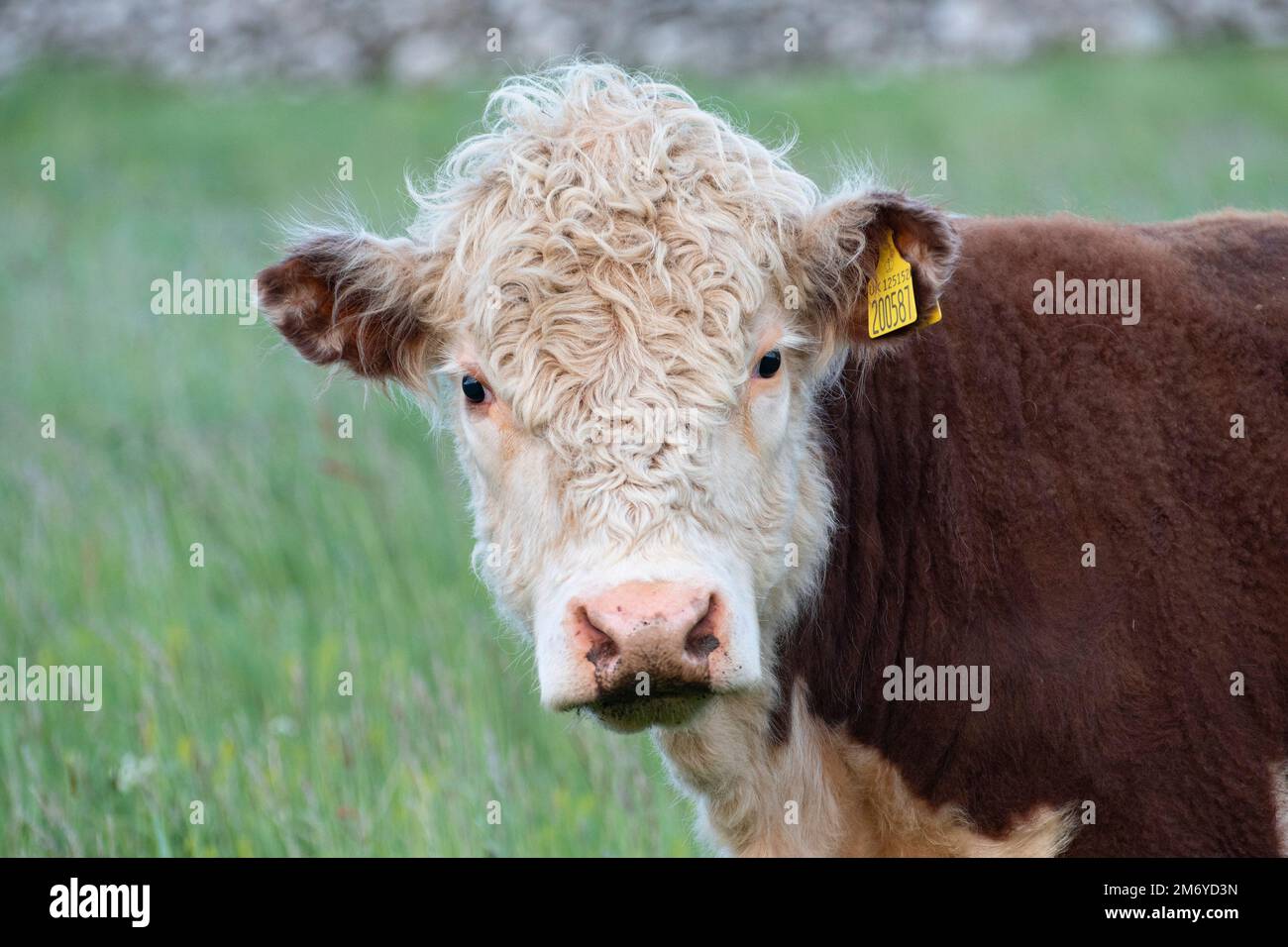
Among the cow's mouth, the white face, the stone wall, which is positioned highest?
the stone wall

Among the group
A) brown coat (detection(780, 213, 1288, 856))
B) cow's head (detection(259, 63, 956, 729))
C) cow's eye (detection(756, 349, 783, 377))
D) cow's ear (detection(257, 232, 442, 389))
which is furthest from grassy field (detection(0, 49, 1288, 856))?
cow's eye (detection(756, 349, 783, 377))

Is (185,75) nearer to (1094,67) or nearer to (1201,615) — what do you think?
(1094,67)

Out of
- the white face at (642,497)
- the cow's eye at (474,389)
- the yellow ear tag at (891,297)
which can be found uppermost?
the yellow ear tag at (891,297)

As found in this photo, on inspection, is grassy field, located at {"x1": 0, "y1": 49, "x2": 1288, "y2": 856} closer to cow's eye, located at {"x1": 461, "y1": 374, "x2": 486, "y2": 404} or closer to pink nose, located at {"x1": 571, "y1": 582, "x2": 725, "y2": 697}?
cow's eye, located at {"x1": 461, "y1": 374, "x2": 486, "y2": 404}

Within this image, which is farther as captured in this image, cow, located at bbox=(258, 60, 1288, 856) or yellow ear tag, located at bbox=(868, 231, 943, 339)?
yellow ear tag, located at bbox=(868, 231, 943, 339)

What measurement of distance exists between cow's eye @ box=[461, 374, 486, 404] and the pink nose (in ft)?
2.72

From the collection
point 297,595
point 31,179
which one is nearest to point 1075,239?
point 297,595

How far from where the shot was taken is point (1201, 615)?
11.6 ft

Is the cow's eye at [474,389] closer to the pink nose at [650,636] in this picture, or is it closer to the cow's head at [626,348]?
the cow's head at [626,348]

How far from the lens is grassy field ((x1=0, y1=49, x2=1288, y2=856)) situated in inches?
214

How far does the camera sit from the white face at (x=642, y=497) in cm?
306

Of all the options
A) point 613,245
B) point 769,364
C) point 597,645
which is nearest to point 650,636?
point 597,645

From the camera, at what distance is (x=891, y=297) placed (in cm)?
367

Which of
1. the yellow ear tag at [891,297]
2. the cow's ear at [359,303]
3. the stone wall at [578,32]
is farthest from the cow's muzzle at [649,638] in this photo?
the stone wall at [578,32]
